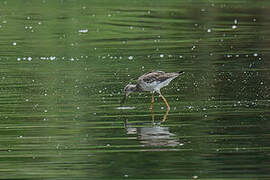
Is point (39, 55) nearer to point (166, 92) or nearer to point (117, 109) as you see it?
point (166, 92)

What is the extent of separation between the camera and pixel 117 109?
49.1 feet

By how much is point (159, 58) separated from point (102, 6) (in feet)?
48.4

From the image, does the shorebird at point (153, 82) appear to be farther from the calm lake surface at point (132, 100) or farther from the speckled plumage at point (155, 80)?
the calm lake surface at point (132, 100)

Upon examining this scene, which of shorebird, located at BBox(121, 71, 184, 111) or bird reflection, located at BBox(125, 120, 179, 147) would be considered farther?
shorebird, located at BBox(121, 71, 184, 111)

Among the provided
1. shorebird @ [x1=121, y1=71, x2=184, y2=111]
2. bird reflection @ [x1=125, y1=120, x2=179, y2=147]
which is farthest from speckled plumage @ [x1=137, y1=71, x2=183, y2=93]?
bird reflection @ [x1=125, y1=120, x2=179, y2=147]

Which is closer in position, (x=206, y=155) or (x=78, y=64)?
(x=206, y=155)

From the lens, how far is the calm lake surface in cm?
1147

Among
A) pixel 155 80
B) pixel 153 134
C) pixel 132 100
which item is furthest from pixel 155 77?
pixel 153 134

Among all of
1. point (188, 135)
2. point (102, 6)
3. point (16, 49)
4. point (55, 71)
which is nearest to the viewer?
point (188, 135)

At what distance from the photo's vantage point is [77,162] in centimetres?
1152

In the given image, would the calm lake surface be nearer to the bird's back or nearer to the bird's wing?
the bird's back

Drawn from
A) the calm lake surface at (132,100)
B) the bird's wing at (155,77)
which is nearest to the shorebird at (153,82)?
the bird's wing at (155,77)

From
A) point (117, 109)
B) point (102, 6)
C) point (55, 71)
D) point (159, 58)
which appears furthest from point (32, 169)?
point (102, 6)

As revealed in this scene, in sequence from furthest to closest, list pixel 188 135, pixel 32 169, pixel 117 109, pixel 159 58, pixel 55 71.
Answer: pixel 159 58, pixel 55 71, pixel 117 109, pixel 188 135, pixel 32 169
